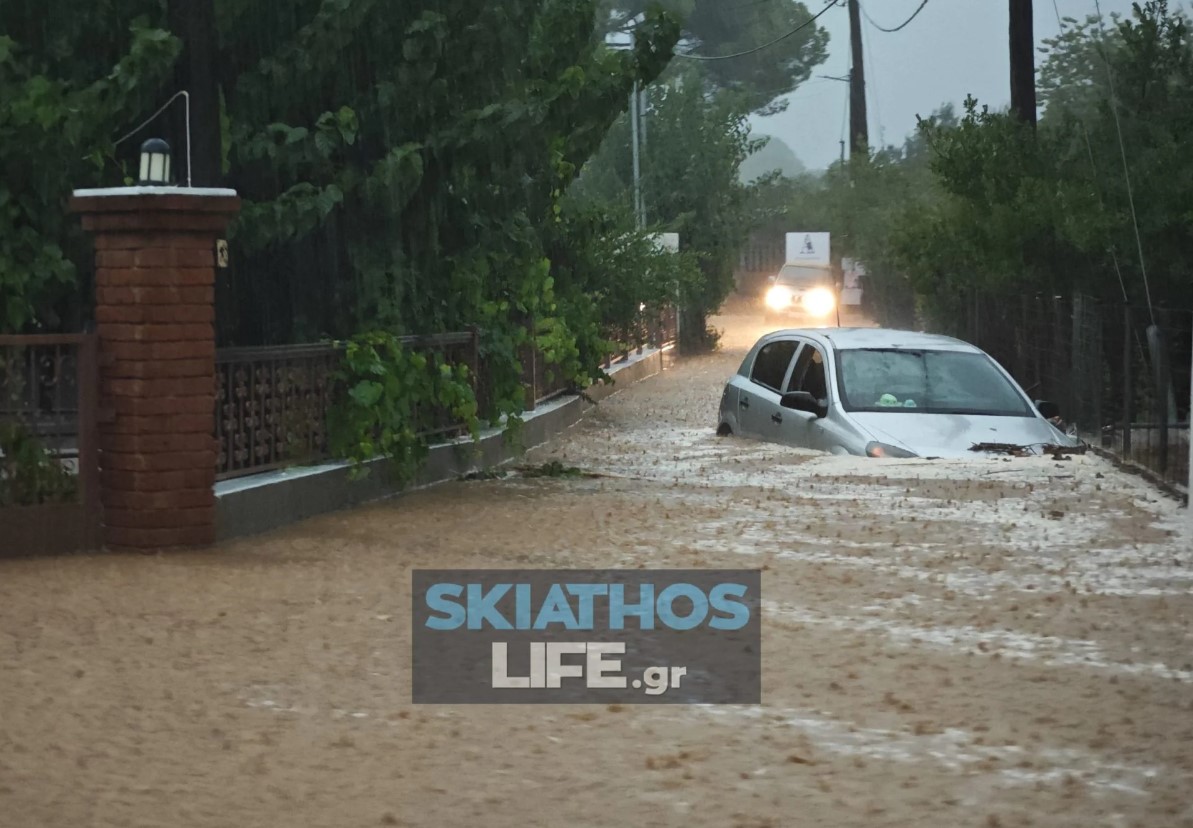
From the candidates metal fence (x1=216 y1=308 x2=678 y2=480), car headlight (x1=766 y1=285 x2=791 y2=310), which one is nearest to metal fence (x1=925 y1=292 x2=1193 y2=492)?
metal fence (x1=216 y1=308 x2=678 y2=480)

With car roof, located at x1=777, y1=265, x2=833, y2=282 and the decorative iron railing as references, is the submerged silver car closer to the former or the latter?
the decorative iron railing

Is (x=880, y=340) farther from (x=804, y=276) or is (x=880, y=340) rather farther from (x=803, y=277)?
(x=804, y=276)

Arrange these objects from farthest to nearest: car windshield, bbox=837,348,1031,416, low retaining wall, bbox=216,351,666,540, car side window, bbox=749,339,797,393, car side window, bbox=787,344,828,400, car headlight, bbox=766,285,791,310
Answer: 1. car headlight, bbox=766,285,791,310
2. car side window, bbox=749,339,797,393
3. car side window, bbox=787,344,828,400
4. car windshield, bbox=837,348,1031,416
5. low retaining wall, bbox=216,351,666,540

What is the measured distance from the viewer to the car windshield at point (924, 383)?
50.6ft

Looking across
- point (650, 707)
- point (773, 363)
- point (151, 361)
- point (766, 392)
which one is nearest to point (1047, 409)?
point (766, 392)

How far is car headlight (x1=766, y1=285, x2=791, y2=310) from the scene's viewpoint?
201ft

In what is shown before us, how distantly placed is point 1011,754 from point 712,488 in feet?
26.5

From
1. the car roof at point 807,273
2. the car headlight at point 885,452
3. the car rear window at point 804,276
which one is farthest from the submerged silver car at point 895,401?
the car roof at point 807,273

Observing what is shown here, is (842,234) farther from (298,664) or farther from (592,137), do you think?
(298,664)

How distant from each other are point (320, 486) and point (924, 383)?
17.8 ft

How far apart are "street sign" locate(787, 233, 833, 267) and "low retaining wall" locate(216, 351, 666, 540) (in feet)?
150

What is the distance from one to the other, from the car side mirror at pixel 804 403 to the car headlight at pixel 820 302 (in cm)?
4425

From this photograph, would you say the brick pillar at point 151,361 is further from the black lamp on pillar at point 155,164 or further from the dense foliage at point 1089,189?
the dense foliage at point 1089,189

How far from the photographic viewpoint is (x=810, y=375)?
53.1 feet
